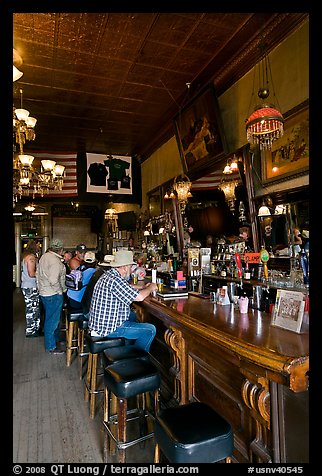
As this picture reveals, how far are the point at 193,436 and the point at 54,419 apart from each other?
1977mm

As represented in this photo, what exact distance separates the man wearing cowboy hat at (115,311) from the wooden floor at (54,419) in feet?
2.58

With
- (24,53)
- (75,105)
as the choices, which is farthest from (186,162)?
(24,53)

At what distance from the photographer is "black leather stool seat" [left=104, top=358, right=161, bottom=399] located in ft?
6.68

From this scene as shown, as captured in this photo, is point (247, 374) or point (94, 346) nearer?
point (247, 374)

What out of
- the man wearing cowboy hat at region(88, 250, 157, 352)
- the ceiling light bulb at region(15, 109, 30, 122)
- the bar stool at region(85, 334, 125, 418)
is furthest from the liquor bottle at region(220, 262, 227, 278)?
the ceiling light bulb at region(15, 109, 30, 122)

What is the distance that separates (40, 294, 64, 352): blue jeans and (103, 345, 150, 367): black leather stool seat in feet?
8.30

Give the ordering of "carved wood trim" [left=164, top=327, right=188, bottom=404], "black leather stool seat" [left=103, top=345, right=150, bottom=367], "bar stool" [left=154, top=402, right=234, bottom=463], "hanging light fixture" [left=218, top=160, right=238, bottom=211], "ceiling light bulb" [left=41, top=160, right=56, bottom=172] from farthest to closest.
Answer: "ceiling light bulb" [left=41, top=160, right=56, bottom=172], "hanging light fixture" [left=218, top=160, right=238, bottom=211], "carved wood trim" [left=164, top=327, right=188, bottom=404], "black leather stool seat" [left=103, top=345, right=150, bottom=367], "bar stool" [left=154, top=402, right=234, bottom=463]

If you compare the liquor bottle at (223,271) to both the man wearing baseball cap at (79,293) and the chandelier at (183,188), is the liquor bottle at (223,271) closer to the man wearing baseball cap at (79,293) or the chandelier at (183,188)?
the chandelier at (183,188)

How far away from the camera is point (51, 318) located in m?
4.84

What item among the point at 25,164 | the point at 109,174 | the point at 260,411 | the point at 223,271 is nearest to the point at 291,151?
the point at 223,271

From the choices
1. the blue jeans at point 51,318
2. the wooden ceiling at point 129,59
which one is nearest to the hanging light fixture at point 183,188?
the wooden ceiling at point 129,59

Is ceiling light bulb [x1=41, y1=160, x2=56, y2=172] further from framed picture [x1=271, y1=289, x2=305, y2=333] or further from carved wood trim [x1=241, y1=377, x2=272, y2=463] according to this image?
carved wood trim [x1=241, y1=377, x2=272, y2=463]

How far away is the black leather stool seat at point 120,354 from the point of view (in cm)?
245

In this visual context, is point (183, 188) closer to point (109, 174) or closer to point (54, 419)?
point (109, 174)
